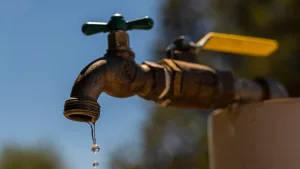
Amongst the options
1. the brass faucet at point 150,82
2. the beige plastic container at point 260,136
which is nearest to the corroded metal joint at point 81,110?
the brass faucet at point 150,82

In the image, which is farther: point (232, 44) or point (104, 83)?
point (232, 44)

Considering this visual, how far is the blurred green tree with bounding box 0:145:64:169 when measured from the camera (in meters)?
3.65

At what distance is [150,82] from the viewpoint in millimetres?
810

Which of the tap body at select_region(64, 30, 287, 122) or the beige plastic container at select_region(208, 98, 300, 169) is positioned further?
the beige plastic container at select_region(208, 98, 300, 169)

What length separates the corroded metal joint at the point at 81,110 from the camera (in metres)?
0.64

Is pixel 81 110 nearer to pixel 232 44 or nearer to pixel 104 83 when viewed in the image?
pixel 104 83

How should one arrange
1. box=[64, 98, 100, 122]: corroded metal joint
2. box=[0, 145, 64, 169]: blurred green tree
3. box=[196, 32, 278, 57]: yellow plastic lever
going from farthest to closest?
1. box=[0, 145, 64, 169]: blurred green tree
2. box=[196, 32, 278, 57]: yellow plastic lever
3. box=[64, 98, 100, 122]: corroded metal joint

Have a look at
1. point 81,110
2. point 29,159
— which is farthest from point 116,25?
point 29,159

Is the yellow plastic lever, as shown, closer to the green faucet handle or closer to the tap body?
the tap body

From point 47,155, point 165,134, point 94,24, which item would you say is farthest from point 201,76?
point 47,155

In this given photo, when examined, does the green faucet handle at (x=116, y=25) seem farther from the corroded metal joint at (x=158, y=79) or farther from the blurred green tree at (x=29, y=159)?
the blurred green tree at (x=29, y=159)

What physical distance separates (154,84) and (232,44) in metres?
0.23

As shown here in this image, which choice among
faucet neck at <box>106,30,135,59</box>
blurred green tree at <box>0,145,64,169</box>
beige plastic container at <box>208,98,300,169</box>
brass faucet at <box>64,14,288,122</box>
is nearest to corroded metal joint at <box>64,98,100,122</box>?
brass faucet at <box>64,14,288,122</box>

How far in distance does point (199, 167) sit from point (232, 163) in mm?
1506
